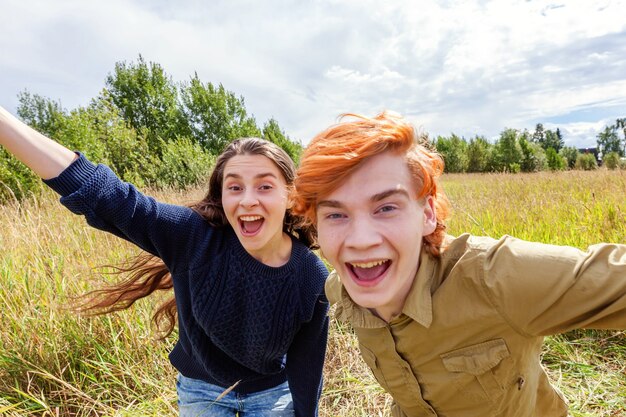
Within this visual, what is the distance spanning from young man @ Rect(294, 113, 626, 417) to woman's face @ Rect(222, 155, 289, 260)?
1.46ft

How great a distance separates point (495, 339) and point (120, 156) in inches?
692

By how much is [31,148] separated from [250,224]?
2.93ft

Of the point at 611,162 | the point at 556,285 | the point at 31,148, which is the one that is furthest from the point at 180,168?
the point at 611,162

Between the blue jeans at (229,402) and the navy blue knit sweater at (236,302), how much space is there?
0.05 m

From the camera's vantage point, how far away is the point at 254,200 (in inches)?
69.2

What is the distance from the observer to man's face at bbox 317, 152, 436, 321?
46.1 inches

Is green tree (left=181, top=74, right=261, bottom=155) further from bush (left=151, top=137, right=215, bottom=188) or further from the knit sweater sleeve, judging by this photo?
the knit sweater sleeve

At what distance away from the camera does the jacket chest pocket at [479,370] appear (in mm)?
1182

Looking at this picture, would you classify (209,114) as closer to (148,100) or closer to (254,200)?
(148,100)

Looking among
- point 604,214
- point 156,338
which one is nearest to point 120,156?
point 156,338

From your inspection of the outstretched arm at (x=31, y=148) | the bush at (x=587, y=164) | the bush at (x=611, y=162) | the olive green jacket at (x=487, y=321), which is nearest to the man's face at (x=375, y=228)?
the olive green jacket at (x=487, y=321)

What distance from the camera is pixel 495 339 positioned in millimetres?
1174

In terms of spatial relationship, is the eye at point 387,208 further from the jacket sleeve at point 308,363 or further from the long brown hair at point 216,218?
the jacket sleeve at point 308,363

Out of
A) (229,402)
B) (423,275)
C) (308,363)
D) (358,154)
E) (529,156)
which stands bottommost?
(229,402)
